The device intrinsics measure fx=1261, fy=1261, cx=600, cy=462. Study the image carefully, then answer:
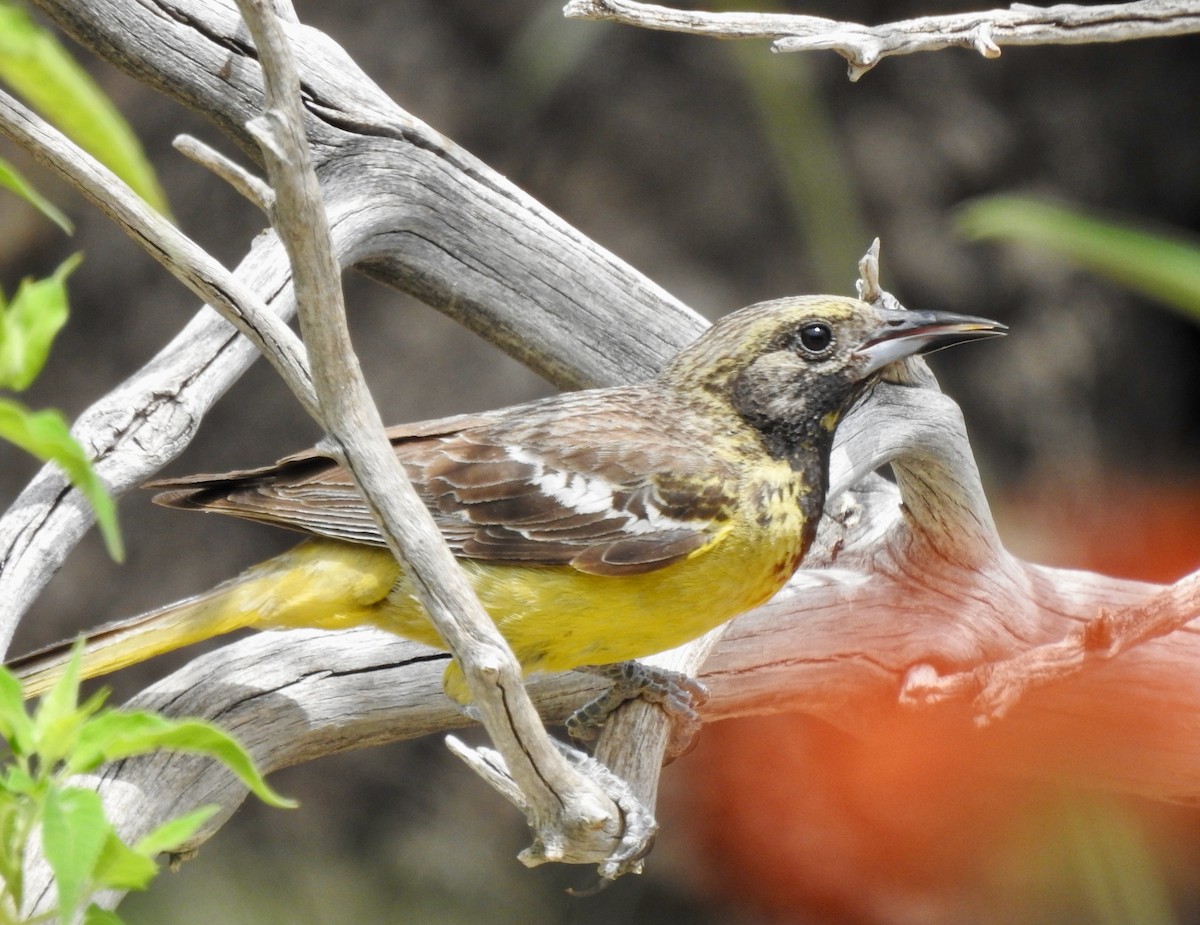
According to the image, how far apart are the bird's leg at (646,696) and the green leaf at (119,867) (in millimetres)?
1984

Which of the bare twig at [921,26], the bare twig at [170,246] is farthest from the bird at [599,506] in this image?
A: the bare twig at [170,246]

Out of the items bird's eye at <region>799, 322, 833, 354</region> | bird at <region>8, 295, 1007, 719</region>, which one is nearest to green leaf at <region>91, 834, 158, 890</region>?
bird at <region>8, 295, 1007, 719</region>

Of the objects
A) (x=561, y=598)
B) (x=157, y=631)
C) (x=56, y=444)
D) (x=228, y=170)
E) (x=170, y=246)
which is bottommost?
(x=56, y=444)

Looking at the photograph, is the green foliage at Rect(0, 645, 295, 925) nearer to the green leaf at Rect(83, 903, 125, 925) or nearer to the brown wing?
the green leaf at Rect(83, 903, 125, 925)

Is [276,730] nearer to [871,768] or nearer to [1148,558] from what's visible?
[871,768]

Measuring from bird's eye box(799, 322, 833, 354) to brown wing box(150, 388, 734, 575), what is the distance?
1.12ft

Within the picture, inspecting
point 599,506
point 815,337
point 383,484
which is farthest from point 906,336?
point 383,484

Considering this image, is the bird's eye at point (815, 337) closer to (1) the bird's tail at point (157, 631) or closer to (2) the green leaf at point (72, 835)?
(1) the bird's tail at point (157, 631)

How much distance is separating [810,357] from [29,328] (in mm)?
2297

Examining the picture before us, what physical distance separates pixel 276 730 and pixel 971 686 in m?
1.88

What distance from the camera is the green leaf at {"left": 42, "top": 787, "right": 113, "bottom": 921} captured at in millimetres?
1028

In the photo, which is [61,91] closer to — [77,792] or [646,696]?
[77,792]

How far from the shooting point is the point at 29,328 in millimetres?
1107

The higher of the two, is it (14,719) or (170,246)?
(170,246)
